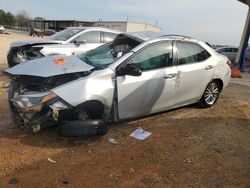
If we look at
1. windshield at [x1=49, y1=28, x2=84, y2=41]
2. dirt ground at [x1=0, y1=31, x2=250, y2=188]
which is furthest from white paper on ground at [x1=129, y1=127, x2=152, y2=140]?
windshield at [x1=49, y1=28, x2=84, y2=41]

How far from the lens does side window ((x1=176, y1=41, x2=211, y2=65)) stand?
668 cm

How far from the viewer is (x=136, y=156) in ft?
16.4

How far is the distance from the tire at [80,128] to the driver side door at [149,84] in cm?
70

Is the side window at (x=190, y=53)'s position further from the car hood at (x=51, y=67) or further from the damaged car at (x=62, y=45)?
the damaged car at (x=62, y=45)

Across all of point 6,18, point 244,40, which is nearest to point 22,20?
point 6,18

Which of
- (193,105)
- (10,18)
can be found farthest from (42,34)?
(193,105)

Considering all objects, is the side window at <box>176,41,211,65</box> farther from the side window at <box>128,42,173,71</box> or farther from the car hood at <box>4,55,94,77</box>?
the car hood at <box>4,55,94,77</box>

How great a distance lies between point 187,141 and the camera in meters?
5.66

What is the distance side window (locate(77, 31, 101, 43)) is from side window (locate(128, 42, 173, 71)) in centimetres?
542

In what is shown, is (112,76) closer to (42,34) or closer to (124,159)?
(124,159)

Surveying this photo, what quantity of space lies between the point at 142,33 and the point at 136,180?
3378 mm

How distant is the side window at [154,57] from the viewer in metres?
6.03

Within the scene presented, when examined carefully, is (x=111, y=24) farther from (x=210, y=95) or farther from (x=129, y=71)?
(x=129, y=71)

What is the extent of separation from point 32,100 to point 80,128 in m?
0.82
